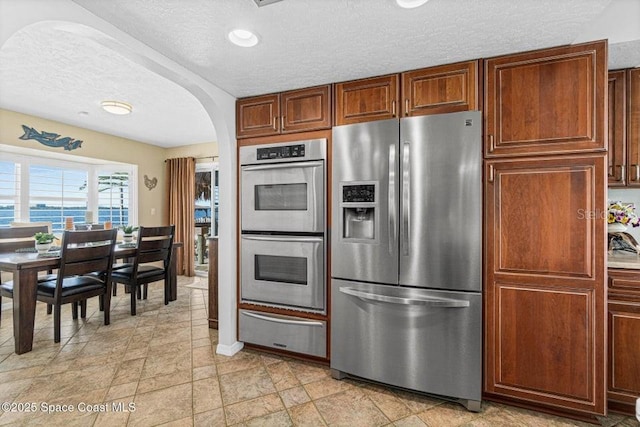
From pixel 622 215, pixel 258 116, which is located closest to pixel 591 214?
pixel 622 215

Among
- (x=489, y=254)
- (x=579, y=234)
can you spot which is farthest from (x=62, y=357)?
(x=579, y=234)

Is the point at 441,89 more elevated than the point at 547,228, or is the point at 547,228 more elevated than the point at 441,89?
the point at 441,89

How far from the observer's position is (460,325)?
1.84 metres

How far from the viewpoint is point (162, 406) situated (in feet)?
6.16

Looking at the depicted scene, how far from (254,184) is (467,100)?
1699 mm

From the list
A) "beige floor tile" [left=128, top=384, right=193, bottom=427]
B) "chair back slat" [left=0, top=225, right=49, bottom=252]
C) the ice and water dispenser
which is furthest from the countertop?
"chair back slat" [left=0, top=225, right=49, bottom=252]

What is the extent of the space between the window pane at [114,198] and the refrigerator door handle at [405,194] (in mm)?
5321

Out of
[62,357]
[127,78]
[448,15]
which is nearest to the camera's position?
[448,15]

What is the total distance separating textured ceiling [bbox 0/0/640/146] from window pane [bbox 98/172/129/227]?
2.64 m

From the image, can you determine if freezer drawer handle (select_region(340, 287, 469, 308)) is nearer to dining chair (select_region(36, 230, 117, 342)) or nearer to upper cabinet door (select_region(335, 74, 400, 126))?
upper cabinet door (select_region(335, 74, 400, 126))

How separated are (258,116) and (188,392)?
7.11 feet

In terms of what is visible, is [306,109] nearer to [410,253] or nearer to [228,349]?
[410,253]

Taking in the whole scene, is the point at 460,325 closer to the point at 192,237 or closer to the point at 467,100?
the point at 467,100

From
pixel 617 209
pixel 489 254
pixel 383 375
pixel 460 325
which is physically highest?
pixel 617 209
